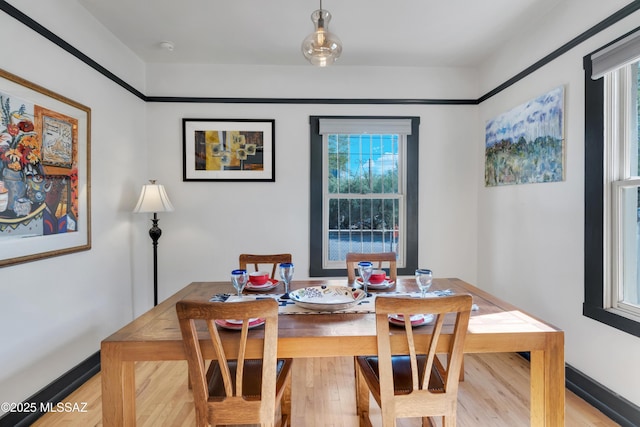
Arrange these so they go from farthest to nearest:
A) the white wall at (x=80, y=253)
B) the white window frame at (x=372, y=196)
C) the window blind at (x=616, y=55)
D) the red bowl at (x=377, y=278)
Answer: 1. the white window frame at (x=372, y=196)
2. the red bowl at (x=377, y=278)
3. the white wall at (x=80, y=253)
4. the window blind at (x=616, y=55)

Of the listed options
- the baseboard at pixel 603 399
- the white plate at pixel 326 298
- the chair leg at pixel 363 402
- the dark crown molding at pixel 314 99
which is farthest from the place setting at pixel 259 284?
the baseboard at pixel 603 399

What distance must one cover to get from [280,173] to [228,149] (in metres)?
0.57

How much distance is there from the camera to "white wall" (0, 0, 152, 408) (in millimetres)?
1983

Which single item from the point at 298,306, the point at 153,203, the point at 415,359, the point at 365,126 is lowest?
the point at 415,359

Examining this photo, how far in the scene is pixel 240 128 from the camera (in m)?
3.52

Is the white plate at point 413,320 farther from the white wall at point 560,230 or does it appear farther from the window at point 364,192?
the window at point 364,192

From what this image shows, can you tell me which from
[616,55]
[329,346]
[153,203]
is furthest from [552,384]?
[153,203]

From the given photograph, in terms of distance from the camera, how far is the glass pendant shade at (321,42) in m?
1.87

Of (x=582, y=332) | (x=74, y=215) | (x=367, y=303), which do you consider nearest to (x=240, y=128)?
(x=74, y=215)

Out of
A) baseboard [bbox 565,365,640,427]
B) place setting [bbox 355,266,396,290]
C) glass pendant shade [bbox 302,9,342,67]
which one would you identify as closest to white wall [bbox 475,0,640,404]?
baseboard [bbox 565,365,640,427]

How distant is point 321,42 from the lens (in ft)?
6.16

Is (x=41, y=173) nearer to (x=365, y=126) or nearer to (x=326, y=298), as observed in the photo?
(x=326, y=298)

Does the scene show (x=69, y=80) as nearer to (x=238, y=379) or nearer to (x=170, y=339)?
(x=170, y=339)

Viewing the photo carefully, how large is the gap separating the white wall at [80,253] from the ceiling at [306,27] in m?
0.36
